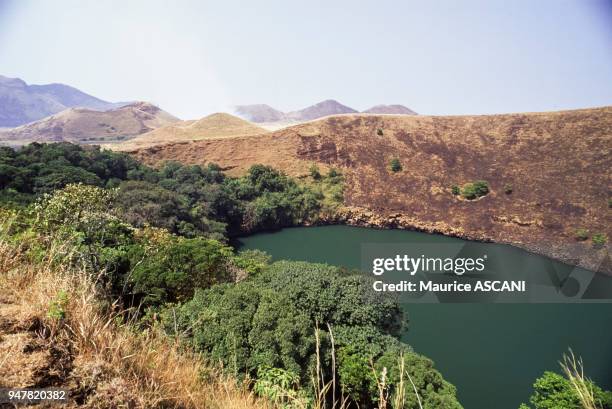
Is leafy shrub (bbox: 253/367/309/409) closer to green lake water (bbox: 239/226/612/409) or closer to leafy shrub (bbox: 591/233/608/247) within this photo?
green lake water (bbox: 239/226/612/409)

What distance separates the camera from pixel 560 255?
24.7 meters

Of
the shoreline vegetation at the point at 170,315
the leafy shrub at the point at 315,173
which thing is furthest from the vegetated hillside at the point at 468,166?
the shoreline vegetation at the point at 170,315

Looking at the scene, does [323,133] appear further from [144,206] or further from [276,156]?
[144,206]

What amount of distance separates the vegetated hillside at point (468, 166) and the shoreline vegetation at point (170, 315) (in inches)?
543

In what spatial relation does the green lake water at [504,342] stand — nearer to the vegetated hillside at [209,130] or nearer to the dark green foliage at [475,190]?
the dark green foliage at [475,190]

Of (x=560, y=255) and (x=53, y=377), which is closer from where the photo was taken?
(x=53, y=377)

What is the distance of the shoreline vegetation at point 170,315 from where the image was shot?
195 centimetres

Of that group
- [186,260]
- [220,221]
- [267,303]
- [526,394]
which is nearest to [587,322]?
[526,394]

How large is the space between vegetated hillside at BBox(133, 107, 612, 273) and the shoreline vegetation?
45.2 feet

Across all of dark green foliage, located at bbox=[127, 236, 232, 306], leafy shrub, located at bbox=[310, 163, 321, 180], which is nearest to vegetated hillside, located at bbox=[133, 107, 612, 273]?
leafy shrub, located at bbox=[310, 163, 321, 180]

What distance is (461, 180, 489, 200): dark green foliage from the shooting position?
105ft

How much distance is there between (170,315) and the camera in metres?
6.23

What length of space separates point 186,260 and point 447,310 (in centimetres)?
1193

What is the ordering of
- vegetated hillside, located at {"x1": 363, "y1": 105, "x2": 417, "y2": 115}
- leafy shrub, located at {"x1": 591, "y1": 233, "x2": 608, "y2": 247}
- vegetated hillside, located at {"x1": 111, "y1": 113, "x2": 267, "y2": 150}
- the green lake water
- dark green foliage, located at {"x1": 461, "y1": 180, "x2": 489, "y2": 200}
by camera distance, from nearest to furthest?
1. the green lake water
2. leafy shrub, located at {"x1": 591, "y1": 233, "x2": 608, "y2": 247}
3. dark green foliage, located at {"x1": 461, "y1": 180, "x2": 489, "y2": 200}
4. vegetated hillside, located at {"x1": 111, "y1": 113, "x2": 267, "y2": 150}
5. vegetated hillside, located at {"x1": 363, "y1": 105, "x2": 417, "y2": 115}
